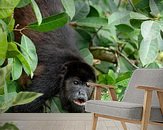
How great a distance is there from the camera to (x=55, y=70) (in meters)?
2.96

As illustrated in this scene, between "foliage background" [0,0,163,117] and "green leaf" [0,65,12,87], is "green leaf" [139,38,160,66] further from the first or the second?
"green leaf" [0,65,12,87]

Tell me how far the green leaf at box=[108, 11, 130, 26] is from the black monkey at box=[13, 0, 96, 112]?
1.23ft

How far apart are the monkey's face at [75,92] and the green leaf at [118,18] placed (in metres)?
0.50

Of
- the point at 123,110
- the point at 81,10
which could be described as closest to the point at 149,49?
the point at 123,110

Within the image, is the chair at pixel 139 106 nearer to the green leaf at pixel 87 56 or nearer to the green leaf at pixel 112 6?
the green leaf at pixel 87 56

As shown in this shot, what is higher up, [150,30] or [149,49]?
[150,30]

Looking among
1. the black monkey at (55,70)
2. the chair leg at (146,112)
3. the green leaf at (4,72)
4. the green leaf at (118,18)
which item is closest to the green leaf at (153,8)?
the green leaf at (118,18)

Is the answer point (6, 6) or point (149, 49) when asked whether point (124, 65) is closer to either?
point (149, 49)

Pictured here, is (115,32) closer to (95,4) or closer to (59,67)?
(95,4)

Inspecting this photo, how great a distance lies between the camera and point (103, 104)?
225cm

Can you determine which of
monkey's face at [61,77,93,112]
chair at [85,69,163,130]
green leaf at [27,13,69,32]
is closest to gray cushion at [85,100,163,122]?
chair at [85,69,163,130]

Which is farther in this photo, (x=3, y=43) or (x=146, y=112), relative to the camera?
(x=146, y=112)

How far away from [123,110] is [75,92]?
984 millimetres

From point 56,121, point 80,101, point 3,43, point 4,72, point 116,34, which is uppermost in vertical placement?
point 3,43
